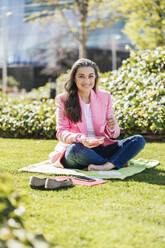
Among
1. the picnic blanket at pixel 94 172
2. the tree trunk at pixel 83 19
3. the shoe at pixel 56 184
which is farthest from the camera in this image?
the tree trunk at pixel 83 19

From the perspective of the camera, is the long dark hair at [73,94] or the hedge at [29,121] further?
the hedge at [29,121]

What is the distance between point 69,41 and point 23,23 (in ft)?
24.1

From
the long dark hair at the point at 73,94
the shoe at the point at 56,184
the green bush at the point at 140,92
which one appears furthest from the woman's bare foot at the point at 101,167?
the green bush at the point at 140,92

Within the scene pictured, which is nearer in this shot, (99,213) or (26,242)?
(26,242)

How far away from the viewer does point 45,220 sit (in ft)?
7.73

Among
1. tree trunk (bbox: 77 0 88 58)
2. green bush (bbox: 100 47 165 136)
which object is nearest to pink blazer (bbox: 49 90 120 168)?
green bush (bbox: 100 47 165 136)

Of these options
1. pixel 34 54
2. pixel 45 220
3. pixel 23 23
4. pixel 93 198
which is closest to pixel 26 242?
pixel 45 220

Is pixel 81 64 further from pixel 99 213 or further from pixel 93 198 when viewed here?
pixel 99 213

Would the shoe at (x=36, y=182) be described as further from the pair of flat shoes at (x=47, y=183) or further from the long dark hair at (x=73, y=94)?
the long dark hair at (x=73, y=94)

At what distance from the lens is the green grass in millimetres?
2059

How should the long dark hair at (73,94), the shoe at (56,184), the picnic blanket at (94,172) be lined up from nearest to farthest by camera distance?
the shoe at (56,184) → the picnic blanket at (94,172) → the long dark hair at (73,94)

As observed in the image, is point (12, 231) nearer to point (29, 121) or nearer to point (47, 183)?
point (47, 183)

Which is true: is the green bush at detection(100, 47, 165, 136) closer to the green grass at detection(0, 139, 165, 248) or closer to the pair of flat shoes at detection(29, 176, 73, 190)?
the green grass at detection(0, 139, 165, 248)

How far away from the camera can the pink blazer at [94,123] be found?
4.09m
